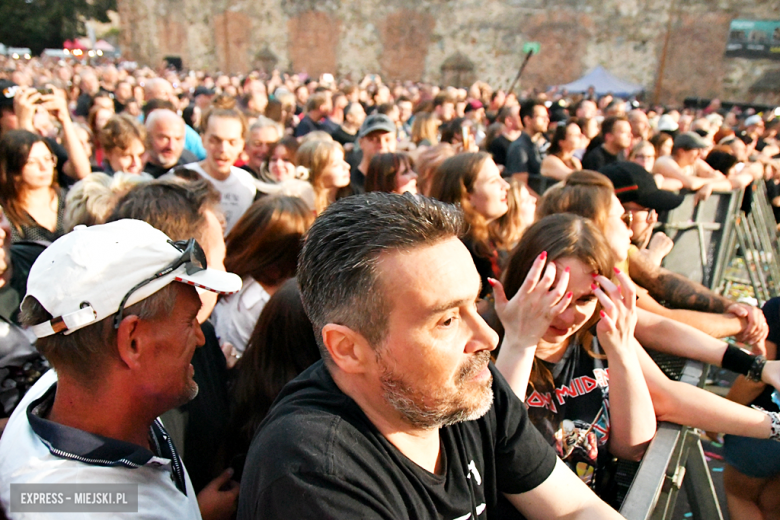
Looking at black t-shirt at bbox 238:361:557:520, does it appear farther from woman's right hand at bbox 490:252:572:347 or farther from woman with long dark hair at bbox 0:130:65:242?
woman with long dark hair at bbox 0:130:65:242

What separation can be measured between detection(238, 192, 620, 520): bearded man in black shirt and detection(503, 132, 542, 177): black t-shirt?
4.93 meters

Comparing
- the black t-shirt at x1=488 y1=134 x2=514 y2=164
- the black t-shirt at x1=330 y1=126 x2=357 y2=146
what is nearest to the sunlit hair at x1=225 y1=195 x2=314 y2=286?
the black t-shirt at x1=488 y1=134 x2=514 y2=164

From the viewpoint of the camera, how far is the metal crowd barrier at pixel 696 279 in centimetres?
169

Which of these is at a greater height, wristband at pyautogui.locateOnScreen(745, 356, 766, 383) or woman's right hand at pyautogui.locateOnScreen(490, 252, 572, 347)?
woman's right hand at pyautogui.locateOnScreen(490, 252, 572, 347)

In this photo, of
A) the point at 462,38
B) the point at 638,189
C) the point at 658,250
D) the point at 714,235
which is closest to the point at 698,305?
the point at 658,250

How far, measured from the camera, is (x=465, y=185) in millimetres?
3311

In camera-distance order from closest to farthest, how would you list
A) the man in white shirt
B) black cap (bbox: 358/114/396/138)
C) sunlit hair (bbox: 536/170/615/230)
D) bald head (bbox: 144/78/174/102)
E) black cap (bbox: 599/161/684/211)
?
sunlit hair (bbox: 536/170/615/230), black cap (bbox: 599/161/684/211), the man in white shirt, black cap (bbox: 358/114/396/138), bald head (bbox: 144/78/174/102)

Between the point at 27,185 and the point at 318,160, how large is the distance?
6.36 feet

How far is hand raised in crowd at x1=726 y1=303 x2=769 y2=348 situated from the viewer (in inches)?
102

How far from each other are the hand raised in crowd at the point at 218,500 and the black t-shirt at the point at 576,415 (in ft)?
3.30

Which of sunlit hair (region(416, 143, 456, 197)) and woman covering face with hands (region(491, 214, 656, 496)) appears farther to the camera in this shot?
sunlit hair (region(416, 143, 456, 197))

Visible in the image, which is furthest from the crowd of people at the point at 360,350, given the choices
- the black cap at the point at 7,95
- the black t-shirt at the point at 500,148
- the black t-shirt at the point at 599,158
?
the black t-shirt at the point at 500,148

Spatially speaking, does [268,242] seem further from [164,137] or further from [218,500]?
[164,137]

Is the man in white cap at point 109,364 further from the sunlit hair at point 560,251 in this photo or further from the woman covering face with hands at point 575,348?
the sunlit hair at point 560,251
